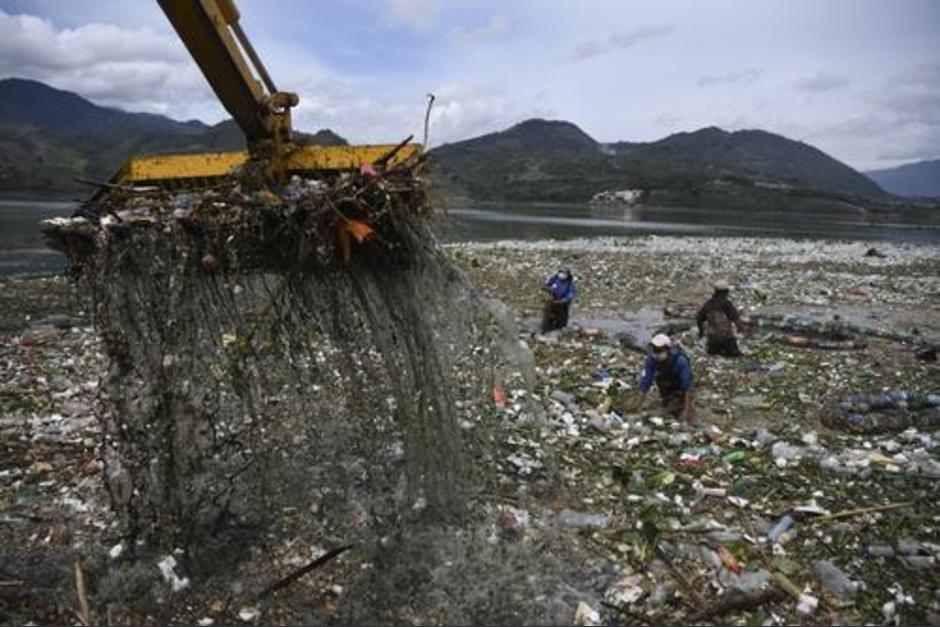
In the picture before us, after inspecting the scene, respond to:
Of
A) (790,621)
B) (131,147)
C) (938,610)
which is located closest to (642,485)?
(790,621)

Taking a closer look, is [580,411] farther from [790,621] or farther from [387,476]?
[790,621]

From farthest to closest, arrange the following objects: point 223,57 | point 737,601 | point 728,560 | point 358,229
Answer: point 728,560, point 223,57, point 737,601, point 358,229

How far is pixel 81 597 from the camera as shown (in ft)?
15.0

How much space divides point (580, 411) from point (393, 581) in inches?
146

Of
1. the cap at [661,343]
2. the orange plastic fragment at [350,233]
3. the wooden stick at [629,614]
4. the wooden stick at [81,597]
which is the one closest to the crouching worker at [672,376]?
the cap at [661,343]

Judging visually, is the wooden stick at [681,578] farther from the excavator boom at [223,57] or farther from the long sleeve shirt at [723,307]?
the long sleeve shirt at [723,307]

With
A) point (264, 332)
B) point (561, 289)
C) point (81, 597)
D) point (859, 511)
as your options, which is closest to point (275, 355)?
point (264, 332)

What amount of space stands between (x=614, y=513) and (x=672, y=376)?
2595 mm

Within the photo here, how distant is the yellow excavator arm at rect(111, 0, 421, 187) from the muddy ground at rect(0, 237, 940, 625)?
1240 mm

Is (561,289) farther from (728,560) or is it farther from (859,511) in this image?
(728,560)

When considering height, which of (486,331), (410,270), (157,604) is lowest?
(157,604)

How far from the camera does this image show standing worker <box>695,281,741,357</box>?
10891mm

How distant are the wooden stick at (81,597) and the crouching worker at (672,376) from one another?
18.2 feet

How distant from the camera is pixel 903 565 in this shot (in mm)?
5133
